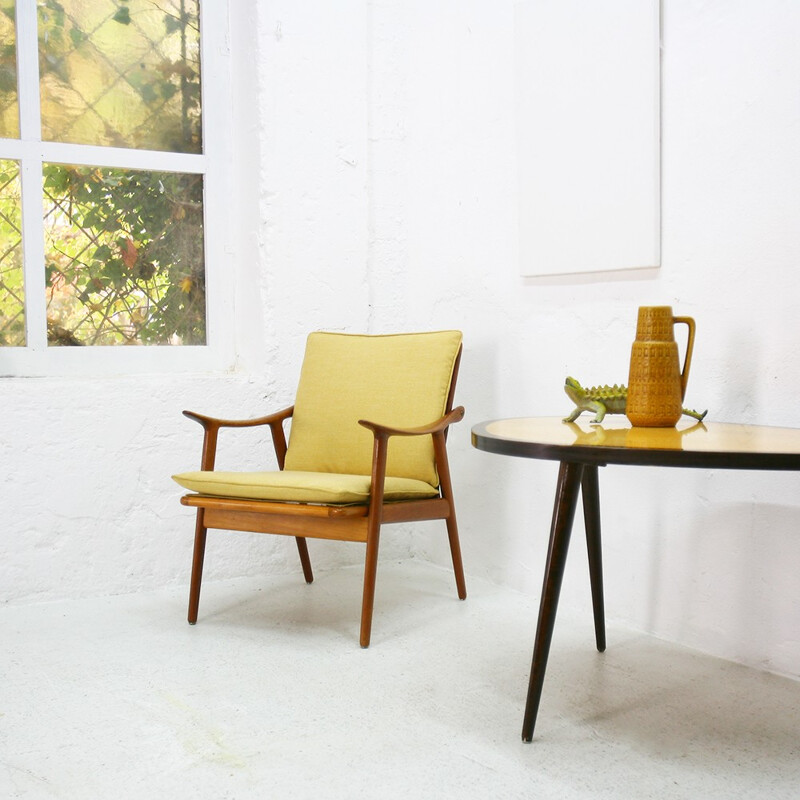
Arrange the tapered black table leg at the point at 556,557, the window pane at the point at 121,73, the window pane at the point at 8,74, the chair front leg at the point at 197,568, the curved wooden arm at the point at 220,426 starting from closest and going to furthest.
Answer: the tapered black table leg at the point at 556,557, the chair front leg at the point at 197,568, the curved wooden arm at the point at 220,426, the window pane at the point at 8,74, the window pane at the point at 121,73

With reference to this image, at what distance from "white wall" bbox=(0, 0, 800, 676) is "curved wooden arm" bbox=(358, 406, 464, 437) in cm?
36

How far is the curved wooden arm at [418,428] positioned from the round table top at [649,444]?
1.53 ft

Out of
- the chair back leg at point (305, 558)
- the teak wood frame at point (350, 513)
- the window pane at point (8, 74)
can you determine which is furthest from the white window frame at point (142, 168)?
the chair back leg at point (305, 558)

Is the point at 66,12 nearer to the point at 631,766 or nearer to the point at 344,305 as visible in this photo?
the point at 344,305

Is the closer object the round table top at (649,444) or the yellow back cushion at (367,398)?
the round table top at (649,444)

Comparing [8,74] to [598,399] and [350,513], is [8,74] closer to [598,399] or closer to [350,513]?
[350,513]

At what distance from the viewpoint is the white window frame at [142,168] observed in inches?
125

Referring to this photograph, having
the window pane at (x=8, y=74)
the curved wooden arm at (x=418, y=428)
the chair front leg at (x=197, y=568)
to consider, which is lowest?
the chair front leg at (x=197, y=568)

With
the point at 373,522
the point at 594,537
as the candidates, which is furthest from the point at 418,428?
the point at 594,537

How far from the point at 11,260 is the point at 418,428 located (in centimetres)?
160

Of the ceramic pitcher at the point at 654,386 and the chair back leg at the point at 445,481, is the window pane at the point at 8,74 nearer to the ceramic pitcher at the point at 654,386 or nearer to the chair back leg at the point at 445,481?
the chair back leg at the point at 445,481

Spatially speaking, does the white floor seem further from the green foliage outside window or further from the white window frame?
the green foliage outside window

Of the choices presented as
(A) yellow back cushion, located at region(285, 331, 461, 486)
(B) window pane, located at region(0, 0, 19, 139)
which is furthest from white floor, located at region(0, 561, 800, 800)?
(B) window pane, located at region(0, 0, 19, 139)

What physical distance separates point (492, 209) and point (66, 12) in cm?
167
